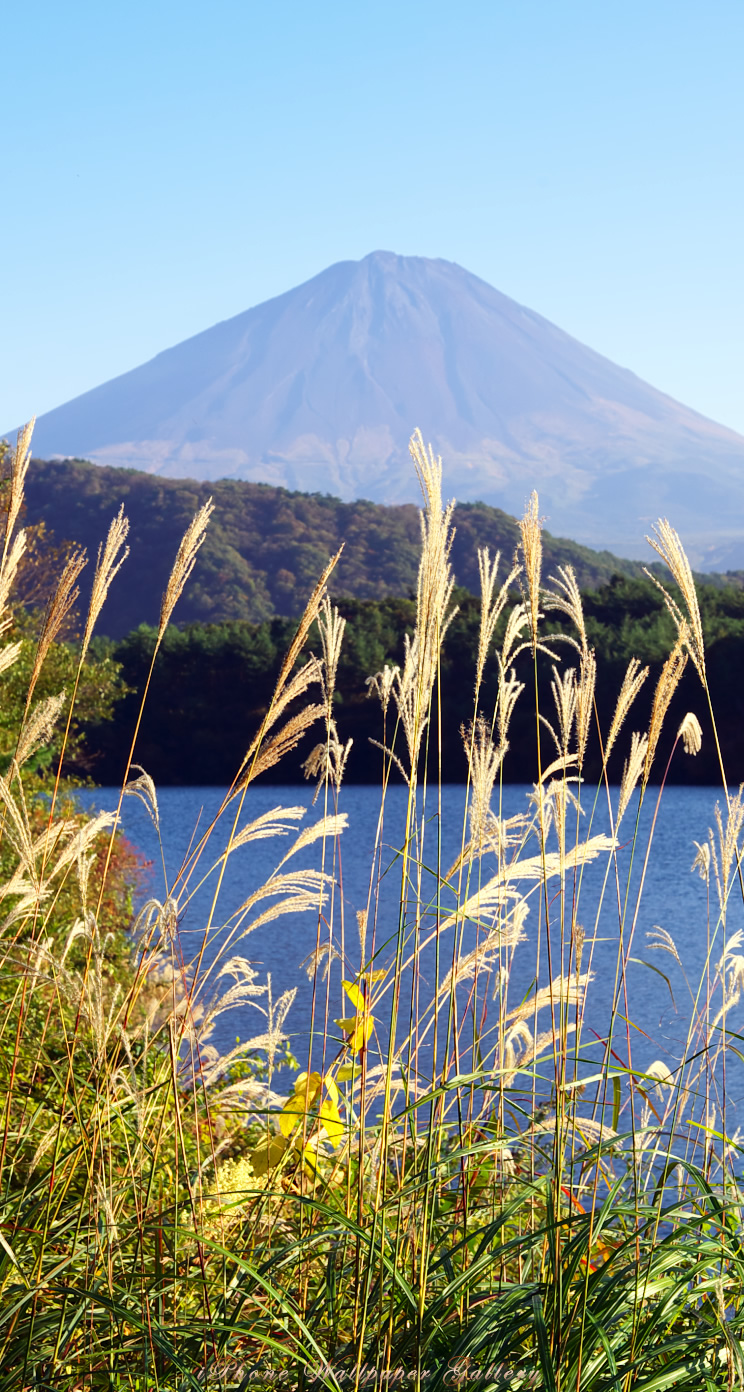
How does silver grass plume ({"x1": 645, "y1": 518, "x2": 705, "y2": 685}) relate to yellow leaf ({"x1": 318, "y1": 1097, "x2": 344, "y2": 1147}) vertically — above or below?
above

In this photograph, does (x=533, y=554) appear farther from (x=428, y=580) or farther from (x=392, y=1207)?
(x=392, y=1207)

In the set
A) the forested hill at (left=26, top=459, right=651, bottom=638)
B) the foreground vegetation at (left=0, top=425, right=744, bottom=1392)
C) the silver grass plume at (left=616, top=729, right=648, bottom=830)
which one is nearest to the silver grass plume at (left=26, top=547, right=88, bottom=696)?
→ the foreground vegetation at (left=0, top=425, right=744, bottom=1392)

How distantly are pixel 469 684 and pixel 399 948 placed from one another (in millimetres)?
23827

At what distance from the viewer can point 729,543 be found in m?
142

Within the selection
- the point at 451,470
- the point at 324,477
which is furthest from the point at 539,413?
the point at 324,477

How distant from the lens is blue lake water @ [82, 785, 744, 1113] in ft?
19.2

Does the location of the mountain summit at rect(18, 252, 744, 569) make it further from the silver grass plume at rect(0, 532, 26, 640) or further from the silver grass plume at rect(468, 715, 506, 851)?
the silver grass plume at rect(0, 532, 26, 640)

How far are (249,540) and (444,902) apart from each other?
124ft

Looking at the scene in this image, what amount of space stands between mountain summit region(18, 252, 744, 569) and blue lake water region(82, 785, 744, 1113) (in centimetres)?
13282

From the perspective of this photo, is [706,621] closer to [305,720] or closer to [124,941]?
[124,941]

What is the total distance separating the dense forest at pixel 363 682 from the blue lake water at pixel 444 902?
3172mm

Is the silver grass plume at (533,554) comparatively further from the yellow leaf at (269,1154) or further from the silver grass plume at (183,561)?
the yellow leaf at (269,1154)

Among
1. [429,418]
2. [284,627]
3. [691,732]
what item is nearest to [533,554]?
[691,732]

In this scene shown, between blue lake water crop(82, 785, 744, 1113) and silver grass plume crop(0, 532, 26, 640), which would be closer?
silver grass plume crop(0, 532, 26, 640)
